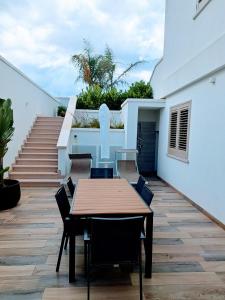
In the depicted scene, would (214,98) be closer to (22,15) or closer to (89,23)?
(22,15)

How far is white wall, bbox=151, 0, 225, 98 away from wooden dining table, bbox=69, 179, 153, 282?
287 centimetres

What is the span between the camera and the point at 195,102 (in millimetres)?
5887

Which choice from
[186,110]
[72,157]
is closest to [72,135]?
[72,157]

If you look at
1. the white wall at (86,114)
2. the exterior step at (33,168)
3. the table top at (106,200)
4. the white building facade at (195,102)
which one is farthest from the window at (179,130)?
the exterior step at (33,168)

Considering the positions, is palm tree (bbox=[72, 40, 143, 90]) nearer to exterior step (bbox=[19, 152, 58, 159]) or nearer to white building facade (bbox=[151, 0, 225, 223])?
white building facade (bbox=[151, 0, 225, 223])

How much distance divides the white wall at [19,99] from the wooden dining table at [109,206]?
4.57m

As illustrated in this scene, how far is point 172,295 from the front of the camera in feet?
8.27

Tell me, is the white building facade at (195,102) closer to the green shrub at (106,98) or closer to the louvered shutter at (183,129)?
the louvered shutter at (183,129)

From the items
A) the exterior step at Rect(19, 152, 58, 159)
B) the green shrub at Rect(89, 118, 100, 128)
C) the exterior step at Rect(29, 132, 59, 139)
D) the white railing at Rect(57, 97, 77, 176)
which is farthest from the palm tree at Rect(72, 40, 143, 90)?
the exterior step at Rect(19, 152, 58, 159)

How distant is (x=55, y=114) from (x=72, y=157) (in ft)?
22.0

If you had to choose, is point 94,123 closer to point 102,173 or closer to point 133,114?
point 133,114

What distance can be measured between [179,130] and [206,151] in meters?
1.87

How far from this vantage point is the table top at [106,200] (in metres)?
2.72

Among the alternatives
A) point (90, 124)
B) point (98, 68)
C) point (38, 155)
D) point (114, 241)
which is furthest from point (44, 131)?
point (114, 241)
